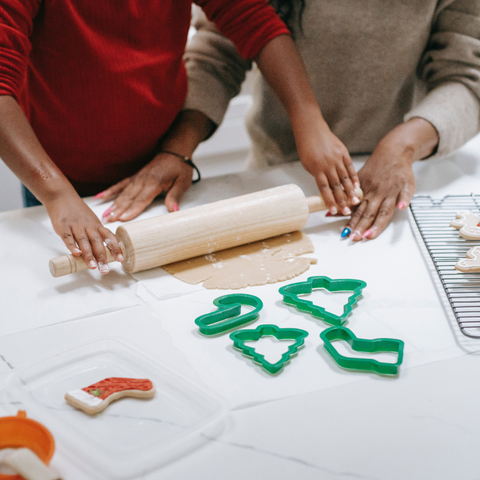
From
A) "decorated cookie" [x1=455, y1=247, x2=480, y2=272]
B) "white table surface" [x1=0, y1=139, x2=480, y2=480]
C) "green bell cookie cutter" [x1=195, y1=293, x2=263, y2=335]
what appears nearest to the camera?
"white table surface" [x1=0, y1=139, x2=480, y2=480]

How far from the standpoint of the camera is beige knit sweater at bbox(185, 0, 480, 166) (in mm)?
1231

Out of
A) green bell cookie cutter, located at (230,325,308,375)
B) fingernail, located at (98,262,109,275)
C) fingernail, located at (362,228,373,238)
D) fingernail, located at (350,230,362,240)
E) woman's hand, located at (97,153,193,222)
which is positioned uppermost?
fingernail, located at (98,262,109,275)

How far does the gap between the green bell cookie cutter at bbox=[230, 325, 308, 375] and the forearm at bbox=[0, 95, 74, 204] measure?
467 mm

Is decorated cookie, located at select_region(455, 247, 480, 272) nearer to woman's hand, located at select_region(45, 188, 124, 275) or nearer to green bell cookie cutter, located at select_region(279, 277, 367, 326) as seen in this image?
green bell cookie cutter, located at select_region(279, 277, 367, 326)

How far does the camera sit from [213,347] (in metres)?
0.73

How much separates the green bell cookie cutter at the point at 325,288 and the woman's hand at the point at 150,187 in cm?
43

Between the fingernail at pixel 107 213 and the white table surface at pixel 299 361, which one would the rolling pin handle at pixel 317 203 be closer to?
the white table surface at pixel 299 361

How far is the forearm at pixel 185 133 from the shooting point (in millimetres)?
1285

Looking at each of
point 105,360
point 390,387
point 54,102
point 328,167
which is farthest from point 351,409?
point 54,102

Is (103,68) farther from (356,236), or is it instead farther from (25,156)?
(356,236)

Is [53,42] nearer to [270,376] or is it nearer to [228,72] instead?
[228,72]

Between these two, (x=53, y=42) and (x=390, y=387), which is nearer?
(x=390, y=387)

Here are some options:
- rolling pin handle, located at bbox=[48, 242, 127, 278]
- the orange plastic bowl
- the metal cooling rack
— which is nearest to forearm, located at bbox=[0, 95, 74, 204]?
rolling pin handle, located at bbox=[48, 242, 127, 278]

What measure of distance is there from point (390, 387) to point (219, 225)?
0.47m
